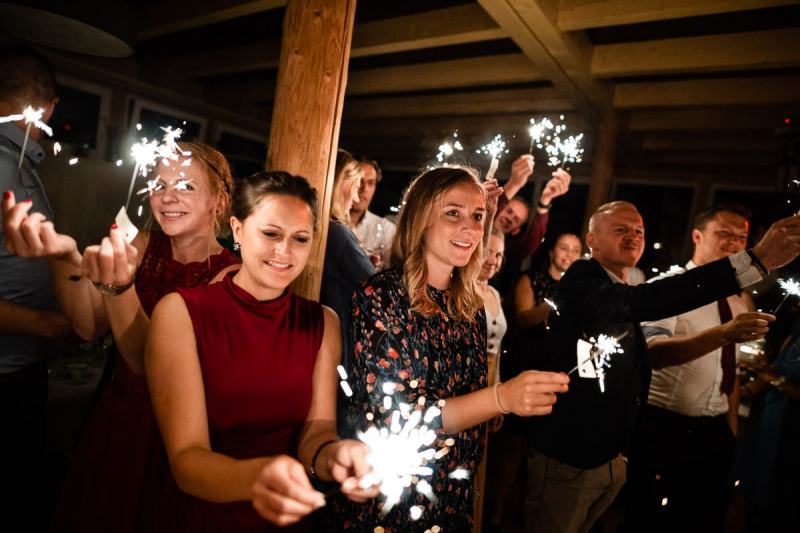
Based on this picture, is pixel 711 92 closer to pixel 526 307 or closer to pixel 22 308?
pixel 526 307

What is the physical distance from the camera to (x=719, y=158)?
299 inches

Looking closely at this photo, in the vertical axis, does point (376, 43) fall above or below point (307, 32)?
above

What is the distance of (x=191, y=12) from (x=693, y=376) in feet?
20.2

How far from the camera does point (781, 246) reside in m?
1.94

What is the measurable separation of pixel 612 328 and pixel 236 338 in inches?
82.3

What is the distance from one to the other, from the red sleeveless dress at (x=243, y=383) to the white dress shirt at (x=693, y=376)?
248cm

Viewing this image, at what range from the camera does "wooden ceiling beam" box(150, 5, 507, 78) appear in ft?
13.5

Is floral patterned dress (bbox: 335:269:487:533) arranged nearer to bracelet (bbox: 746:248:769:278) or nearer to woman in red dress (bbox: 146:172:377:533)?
woman in red dress (bbox: 146:172:377:533)

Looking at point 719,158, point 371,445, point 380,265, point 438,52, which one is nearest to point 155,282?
point 371,445

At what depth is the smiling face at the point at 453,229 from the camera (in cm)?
187

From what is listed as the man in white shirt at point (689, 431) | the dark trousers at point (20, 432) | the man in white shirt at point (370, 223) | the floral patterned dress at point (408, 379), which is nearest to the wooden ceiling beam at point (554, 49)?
the man in white shirt at point (370, 223)

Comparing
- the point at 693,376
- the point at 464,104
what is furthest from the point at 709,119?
the point at 693,376

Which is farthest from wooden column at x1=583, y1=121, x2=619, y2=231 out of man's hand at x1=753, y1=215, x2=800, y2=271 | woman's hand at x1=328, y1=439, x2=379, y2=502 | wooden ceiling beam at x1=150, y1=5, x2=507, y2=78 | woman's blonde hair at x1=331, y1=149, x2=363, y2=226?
woman's hand at x1=328, y1=439, x2=379, y2=502

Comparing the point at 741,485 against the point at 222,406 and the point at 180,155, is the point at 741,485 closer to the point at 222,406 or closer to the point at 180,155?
the point at 222,406
